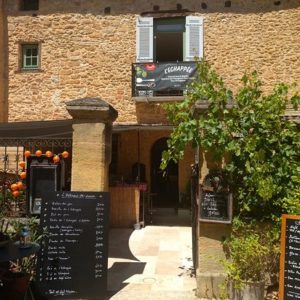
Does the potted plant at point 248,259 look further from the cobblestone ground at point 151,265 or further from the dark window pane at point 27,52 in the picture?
the dark window pane at point 27,52

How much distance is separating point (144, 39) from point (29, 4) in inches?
168

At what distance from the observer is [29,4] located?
12.3m

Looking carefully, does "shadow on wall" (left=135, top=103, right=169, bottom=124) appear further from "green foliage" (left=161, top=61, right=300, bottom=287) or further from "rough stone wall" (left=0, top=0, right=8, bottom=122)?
"green foliage" (left=161, top=61, right=300, bottom=287)

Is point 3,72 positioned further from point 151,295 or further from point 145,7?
point 151,295

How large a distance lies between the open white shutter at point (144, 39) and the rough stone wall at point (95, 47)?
7.3 inches

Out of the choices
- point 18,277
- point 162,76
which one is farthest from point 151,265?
point 162,76

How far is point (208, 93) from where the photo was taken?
4.86m

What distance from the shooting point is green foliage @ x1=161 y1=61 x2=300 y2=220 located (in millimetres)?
4652

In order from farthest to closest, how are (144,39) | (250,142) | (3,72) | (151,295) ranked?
(3,72) → (144,39) → (151,295) → (250,142)

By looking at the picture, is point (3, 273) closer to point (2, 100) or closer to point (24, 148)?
point (24, 148)

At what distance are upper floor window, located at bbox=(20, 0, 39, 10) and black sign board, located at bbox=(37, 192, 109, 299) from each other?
9749 millimetres

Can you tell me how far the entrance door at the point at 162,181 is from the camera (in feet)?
42.8

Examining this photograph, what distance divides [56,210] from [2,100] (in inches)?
340

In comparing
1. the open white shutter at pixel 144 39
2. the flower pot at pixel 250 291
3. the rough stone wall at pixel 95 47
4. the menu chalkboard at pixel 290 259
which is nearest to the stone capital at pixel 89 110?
the menu chalkboard at pixel 290 259
